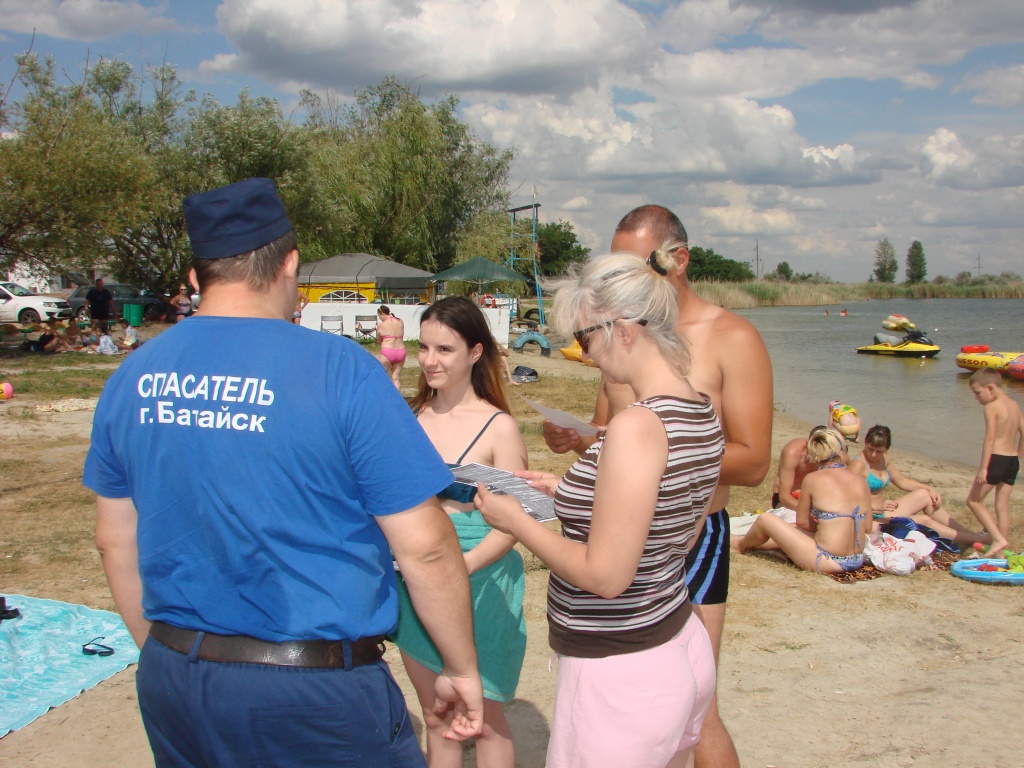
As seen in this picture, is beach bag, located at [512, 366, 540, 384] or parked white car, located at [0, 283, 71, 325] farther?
parked white car, located at [0, 283, 71, 325]

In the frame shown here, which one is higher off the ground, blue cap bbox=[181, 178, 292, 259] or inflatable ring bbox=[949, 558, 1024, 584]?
blue cap bbox=[181, 178, 292, 259]

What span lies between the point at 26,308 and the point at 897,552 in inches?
1196

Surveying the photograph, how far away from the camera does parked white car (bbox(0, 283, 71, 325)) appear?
93.5 feet

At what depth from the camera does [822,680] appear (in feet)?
14.0

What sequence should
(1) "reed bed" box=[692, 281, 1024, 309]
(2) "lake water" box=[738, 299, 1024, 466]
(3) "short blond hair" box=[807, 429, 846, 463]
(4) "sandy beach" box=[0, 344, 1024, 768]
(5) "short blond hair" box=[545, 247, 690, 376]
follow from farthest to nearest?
(1) "reed bed" box=[692, 281, 1024, 309] → (2) "lake water" box=[738, 299, 1024, 466] → (3) "short blond hair" box=[807, 429, 846, 463] → (4) "sandy beach" box=[0, 344, 1024, 768] → (5) "short blond hair" box=[545, 247, 690, 376]

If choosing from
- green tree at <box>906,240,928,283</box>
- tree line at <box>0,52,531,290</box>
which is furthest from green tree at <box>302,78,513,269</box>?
green tree at <box>906,240,928,283</box>

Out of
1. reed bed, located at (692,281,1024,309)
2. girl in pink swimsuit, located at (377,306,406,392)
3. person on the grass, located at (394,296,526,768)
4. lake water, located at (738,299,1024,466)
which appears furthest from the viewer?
reed bed, located at (692,281,1024,309)

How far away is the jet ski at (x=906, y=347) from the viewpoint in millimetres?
32469

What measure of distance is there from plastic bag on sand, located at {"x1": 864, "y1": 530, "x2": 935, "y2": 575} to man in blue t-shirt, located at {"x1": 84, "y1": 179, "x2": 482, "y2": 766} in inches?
204

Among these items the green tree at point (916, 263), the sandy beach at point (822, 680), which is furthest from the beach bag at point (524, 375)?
the green tree at point (916, 263)

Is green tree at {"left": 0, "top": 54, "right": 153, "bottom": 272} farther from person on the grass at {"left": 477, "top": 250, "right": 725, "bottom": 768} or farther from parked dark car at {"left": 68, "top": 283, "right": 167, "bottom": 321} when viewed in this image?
person on the grass at {"left": 477, "top": 250, "right": 725, "bottom": 768}

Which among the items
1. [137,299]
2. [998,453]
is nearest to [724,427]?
[998,453]

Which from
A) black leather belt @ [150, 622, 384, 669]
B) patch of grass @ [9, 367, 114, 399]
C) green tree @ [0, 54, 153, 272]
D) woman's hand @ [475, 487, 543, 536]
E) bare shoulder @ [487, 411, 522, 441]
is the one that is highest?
green tree @ [0, 54, 153, 272]

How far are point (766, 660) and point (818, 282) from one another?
109561mm
